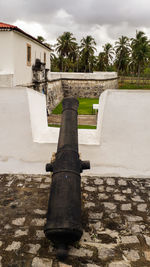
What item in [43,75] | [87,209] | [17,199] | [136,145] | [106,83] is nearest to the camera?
[87,209]

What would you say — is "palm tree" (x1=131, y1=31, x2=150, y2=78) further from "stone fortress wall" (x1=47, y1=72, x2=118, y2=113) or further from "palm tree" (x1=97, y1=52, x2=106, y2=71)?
"stone fortress wall" (x1=47, y1=72, x2=118, y2=113)

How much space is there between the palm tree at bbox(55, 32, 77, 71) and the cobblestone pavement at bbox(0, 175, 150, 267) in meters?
36.8

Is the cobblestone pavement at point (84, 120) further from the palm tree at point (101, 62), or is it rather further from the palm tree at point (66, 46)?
the palm tree at point (101, 62)

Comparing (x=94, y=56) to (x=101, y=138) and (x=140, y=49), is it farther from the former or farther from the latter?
(x=101, y=138)

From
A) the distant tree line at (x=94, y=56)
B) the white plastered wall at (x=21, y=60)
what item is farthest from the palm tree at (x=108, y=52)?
the white plastered wall at (x=21, y=60)

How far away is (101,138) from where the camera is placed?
13.1 feet

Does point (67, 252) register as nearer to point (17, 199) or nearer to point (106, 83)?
point (17, 199)

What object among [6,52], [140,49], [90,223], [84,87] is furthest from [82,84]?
[90,223]

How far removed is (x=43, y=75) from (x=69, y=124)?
647 inches

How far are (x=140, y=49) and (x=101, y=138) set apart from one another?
132 feet

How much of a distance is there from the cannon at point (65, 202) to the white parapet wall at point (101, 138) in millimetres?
1514

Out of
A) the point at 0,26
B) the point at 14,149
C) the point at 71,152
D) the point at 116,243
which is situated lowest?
the point at 116,243

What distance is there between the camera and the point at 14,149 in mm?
4105

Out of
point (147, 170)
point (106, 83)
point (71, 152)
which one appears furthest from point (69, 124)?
point (106, 83)
